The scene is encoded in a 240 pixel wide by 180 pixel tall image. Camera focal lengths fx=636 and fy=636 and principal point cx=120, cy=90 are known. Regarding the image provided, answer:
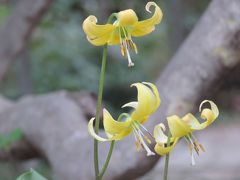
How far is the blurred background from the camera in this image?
4.25 meters

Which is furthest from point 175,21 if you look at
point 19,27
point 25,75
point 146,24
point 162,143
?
point 162,143

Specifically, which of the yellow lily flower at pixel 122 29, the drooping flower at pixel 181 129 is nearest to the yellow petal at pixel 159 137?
the drooping flower at pixel 181 129

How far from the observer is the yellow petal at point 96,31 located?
107cm

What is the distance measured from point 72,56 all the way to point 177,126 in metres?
4.66

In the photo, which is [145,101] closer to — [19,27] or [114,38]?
[114,38]

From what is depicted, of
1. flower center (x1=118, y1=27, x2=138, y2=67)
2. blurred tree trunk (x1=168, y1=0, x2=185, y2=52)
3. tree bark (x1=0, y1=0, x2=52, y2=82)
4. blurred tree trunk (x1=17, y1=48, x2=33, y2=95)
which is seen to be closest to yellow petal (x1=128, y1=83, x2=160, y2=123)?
flower center (x1=118, y1=27, x2=138, y2=67)

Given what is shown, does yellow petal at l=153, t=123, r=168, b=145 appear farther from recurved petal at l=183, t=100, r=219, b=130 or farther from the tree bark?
the tree bark

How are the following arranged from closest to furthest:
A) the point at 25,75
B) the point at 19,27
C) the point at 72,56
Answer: the point at 19,27 < the point at 25,75 < the point at 72,56

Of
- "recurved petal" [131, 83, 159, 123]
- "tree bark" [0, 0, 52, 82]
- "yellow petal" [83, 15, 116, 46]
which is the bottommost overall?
"tree bark" [0, 0, 52, 82]

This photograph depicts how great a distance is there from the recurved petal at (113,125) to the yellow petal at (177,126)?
78 millimetres

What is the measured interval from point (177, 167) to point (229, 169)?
0.52 m

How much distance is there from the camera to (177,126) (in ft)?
3.37

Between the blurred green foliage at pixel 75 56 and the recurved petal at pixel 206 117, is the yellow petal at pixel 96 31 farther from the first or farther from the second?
the blurred green foliage at pixel 75 56

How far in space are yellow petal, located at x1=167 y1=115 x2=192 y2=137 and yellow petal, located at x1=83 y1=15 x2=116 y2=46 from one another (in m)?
0.20
